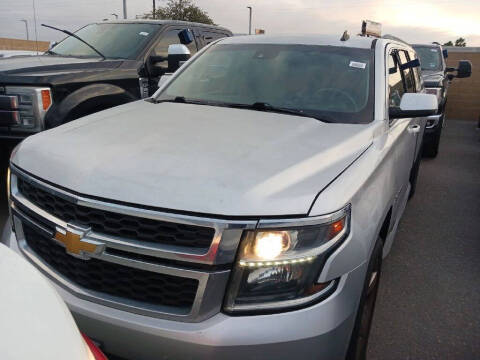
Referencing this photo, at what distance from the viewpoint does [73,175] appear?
6.37 feet

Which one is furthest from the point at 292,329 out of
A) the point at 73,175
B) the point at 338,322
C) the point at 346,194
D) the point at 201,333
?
the point at 73,175

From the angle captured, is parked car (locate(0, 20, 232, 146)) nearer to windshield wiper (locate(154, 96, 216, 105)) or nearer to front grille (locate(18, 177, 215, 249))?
windshield wiper (locate(154, 96, 216, 105))

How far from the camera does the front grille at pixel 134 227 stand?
171 centimetres

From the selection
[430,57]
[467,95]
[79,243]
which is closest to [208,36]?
[79,243]

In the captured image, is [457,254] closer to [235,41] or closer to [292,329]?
[235,41]

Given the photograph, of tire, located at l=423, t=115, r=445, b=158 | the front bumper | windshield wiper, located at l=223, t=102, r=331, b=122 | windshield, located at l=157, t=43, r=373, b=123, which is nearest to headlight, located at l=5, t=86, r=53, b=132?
windshield, located at l=157, t=43, r=373, b=123

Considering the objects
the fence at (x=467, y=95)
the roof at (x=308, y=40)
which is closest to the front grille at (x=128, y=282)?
the roof at (x=308, y=40)

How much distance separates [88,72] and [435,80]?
5.92 meters

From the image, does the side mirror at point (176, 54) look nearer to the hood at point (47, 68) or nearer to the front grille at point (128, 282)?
the hood at point (47, 68)

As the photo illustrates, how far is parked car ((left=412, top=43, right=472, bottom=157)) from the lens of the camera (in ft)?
24.5

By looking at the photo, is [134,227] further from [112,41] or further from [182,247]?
[112,41]

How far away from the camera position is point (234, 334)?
1651 millimetres

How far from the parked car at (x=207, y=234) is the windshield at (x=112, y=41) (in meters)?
3.32

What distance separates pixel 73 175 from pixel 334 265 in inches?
44.9
